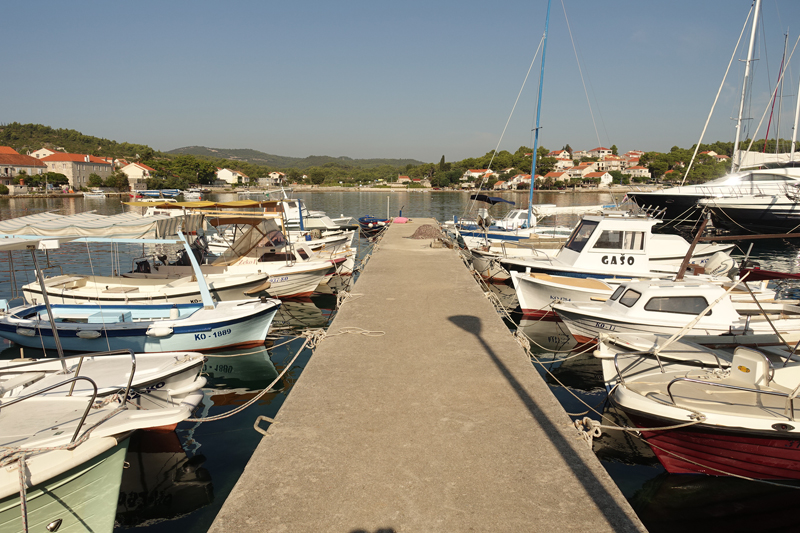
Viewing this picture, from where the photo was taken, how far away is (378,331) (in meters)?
8.62

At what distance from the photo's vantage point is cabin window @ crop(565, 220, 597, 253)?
15.4m

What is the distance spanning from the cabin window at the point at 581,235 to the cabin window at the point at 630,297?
4510 mm

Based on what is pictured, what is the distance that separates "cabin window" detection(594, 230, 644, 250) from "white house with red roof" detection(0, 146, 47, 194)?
11558cm

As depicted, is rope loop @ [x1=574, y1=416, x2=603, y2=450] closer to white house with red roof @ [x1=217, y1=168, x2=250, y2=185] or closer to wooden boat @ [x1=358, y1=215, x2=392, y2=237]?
wooden boat @ [x1=358, y1=215, x2=392, y2=237]

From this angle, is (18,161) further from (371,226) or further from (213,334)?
(213,334)

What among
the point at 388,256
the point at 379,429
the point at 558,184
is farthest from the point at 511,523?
the point at 558,184

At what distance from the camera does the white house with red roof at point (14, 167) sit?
100 metres

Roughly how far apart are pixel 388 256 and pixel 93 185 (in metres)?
122

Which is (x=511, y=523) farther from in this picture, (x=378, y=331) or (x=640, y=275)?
(x=640, y=275)

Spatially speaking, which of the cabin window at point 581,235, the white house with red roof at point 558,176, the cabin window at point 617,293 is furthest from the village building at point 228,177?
the cabin window at point 617,293

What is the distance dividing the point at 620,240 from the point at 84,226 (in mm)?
14679

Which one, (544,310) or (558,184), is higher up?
(558,184)

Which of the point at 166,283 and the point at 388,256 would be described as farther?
the point at 388,256

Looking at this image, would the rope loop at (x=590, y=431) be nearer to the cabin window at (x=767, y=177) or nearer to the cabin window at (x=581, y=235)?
the cabin window at (x=581, y=235)
